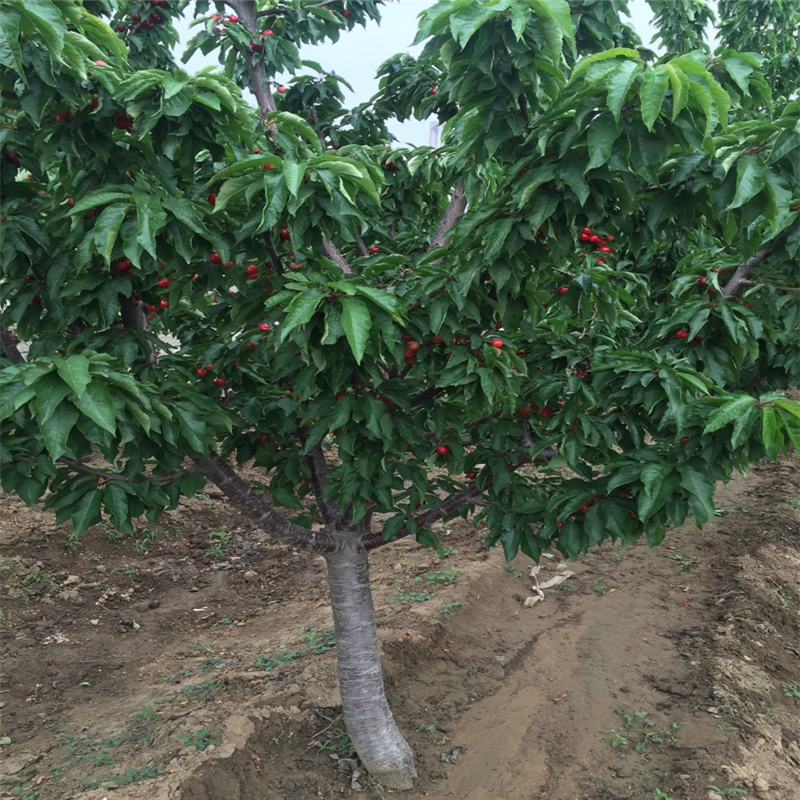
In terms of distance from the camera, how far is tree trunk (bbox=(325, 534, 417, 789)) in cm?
307

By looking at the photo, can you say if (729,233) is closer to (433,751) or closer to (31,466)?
(31,466)

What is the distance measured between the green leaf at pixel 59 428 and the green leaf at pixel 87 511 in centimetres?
67

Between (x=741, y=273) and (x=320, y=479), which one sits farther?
(x=320, y=479)

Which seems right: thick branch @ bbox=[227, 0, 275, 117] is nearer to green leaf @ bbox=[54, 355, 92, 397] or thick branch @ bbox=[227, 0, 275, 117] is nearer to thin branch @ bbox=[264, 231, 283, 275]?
thin branch @ bbox=[264, 231, 283, 275]

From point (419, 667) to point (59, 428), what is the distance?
10.1 ft

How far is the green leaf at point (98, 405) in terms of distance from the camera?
1.59 metres

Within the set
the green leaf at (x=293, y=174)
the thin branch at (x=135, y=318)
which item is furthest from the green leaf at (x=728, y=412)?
the thin branch at (x=135, y=318)

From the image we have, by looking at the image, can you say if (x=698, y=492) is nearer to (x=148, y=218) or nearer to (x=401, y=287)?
(x=401, y=287)

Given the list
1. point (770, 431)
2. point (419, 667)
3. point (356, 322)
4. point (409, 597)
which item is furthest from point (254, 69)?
point (409, 597)

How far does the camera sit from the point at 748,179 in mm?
1701

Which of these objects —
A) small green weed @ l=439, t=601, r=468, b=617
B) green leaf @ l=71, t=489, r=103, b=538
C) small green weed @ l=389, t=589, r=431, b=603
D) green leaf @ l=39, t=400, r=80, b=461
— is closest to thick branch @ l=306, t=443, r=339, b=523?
green leaf @ l=71, t=489, r=103, b=538

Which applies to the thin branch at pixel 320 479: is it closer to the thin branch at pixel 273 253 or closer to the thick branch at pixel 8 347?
the thin branch at pixel 273 253

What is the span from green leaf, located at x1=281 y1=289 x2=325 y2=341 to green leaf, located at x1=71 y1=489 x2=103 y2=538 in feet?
3.28

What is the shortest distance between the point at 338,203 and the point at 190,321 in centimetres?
156
